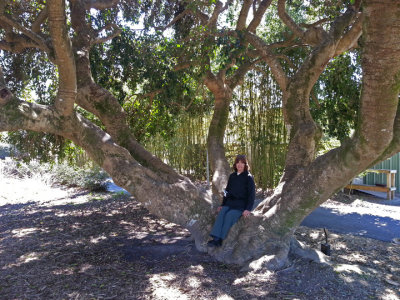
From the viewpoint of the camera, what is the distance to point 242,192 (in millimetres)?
4602

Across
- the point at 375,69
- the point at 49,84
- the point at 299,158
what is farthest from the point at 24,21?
the point at 375,69

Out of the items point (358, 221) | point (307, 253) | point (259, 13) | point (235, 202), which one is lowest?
point (307, 253)

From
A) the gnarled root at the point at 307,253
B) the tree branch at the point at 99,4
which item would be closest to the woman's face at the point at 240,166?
the gnarled root at the point at 307,253

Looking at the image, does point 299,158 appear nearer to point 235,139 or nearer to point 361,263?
point 361,263

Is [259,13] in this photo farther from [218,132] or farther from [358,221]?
[358,221]

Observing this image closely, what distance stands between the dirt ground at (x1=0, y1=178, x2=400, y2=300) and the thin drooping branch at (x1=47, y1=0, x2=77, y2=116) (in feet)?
6.70

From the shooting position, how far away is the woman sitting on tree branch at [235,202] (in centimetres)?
452

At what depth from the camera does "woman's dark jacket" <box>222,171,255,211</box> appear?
454cm

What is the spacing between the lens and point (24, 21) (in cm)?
750

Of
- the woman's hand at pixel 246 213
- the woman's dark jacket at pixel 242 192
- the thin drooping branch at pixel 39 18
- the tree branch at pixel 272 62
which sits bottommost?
the woman's hand at pixel 246 213

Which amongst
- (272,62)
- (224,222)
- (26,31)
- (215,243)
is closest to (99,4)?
(26,31)

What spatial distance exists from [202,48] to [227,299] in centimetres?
421

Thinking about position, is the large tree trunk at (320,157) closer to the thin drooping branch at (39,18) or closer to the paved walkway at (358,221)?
the paved walkway at (358,221)

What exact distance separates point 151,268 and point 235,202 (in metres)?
1.40
